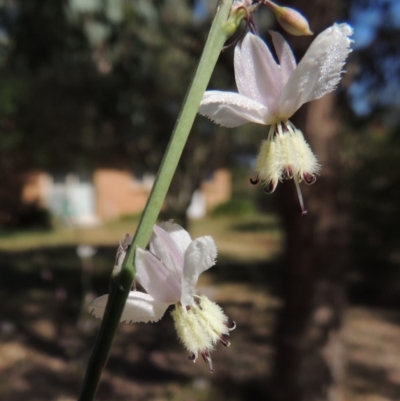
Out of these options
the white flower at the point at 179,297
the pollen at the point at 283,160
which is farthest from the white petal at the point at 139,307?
the pollen at the point at 283,160

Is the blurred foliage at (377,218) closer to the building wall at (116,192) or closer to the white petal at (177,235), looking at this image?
the white petal at (177,235)

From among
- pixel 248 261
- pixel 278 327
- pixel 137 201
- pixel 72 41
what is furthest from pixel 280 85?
pixel 137 201

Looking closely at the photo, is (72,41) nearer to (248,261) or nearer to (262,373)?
(262,373)

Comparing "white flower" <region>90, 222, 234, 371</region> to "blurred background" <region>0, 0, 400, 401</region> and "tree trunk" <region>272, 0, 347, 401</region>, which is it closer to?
"blurred background" <region>0, 0, 400, 401</region>

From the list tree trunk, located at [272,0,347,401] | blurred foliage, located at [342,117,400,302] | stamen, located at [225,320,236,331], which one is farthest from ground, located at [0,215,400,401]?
stamen, located at [225,320,236,331]

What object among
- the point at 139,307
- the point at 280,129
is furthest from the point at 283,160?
the point at 139,307
